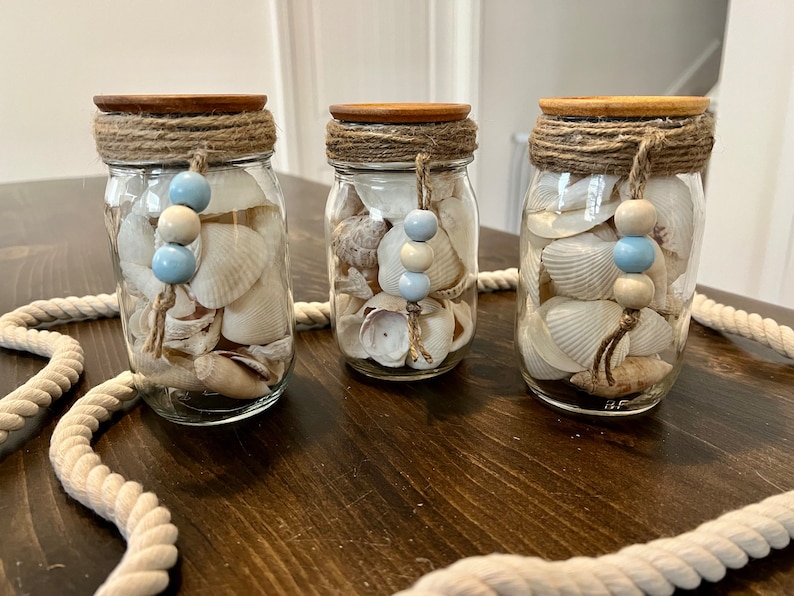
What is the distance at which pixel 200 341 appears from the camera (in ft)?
1.31

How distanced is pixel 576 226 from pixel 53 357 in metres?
0.41

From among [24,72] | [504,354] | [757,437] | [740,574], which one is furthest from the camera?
[24,72]

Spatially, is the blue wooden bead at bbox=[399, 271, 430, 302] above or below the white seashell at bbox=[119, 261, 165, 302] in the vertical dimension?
below

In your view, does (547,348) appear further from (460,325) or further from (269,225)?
(269,225)

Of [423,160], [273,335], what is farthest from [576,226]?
[273,335]

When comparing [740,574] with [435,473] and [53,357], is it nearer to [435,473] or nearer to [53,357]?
[435,473]

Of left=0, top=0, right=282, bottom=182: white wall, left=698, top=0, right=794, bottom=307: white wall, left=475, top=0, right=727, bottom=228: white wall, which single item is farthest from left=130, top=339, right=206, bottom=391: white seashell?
left=475, top=0, right=727, bottom=228: white wall

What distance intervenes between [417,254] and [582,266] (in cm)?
10

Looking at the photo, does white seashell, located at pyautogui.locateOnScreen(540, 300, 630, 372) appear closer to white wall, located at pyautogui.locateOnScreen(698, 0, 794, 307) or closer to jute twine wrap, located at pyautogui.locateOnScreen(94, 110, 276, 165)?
jute twine wrap, located at pyautogui.locateOnScreen(94, 110, 276, 165)

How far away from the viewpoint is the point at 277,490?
35 centimetres

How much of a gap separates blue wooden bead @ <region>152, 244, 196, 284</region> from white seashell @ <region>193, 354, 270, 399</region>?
0.06 metres

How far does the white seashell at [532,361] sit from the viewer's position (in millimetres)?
430

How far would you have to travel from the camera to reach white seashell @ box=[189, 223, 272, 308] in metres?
0.38

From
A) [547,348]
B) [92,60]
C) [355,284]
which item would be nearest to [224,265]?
[355,284]
